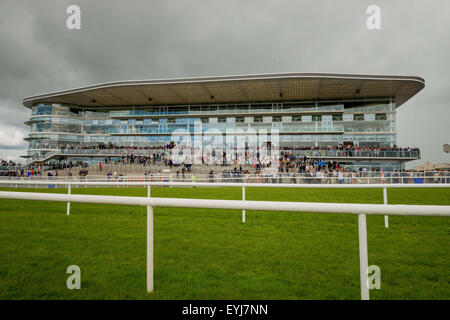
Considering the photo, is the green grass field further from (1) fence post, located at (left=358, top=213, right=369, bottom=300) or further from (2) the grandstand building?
(2) the grandstand building

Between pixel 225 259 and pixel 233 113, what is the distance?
4283 cm

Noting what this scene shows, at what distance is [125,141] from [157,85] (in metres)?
12.7

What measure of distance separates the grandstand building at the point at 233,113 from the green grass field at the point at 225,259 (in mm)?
34670

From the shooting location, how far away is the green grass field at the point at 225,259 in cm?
252

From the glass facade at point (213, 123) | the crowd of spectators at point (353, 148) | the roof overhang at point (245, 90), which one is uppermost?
the roof overhang at point (245, 90)

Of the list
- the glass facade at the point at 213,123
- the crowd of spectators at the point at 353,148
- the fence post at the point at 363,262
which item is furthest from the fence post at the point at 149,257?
the glass facade at the point at 213,123

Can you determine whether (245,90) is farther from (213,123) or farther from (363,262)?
(363,262)

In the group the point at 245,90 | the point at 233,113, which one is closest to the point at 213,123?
the point at 233,113

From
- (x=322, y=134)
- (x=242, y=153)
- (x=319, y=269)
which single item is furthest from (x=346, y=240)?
(x=322, y=134)

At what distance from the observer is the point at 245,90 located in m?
41.8

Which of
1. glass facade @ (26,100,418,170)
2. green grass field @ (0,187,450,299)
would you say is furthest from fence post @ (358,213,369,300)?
glass facade @ (26,100,418,170)

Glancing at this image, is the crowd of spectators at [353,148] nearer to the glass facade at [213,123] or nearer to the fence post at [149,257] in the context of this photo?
the glass facade at [213,123]

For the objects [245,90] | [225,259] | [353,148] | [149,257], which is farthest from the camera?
[245,90]

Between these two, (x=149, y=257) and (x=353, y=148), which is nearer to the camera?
(x=149, y=257)
